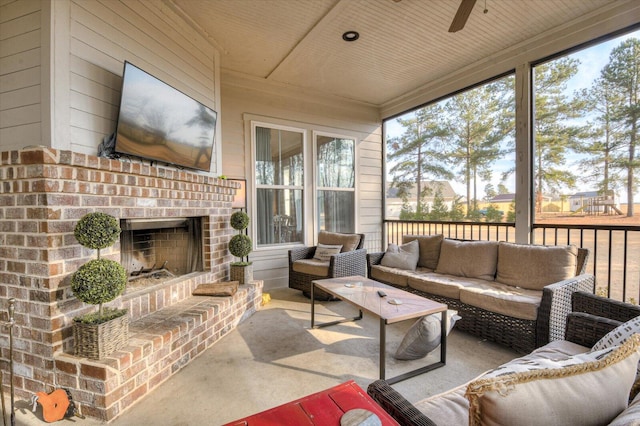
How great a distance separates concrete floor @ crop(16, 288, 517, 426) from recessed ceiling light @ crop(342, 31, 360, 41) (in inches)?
124

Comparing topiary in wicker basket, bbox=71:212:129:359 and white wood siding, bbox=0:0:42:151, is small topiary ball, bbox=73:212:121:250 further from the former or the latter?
white wood siding, bbox=0:0:42:151

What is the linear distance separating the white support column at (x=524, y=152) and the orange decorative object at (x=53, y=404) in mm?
4362

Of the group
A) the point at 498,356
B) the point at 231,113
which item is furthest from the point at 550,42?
the point at 231,113

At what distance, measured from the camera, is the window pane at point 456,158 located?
13.6ft

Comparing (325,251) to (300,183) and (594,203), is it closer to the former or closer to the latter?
(300,183)

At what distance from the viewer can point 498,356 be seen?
8.05 feet

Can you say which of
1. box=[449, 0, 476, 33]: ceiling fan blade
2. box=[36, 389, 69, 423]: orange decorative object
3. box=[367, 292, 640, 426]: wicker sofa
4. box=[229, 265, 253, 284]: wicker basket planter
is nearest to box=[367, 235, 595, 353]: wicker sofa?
box=[367, 292, 640, 426]: wicker sofa

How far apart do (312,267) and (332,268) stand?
346 mm

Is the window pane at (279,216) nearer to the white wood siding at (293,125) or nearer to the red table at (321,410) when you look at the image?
the white wood siding at (293,125)

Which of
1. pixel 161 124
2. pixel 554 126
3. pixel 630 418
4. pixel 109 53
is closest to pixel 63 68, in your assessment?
pixel 109 53

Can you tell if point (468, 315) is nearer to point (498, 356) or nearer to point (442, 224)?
point (498, 356)

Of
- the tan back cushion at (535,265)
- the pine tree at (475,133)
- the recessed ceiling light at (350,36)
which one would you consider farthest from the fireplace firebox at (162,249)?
the pine tree at (475,133)

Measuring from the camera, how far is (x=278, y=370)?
2.26 m

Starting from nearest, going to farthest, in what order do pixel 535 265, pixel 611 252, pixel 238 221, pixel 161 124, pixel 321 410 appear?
pixel 321 410 < pixel 161 124 < pixel 535 265 < pixel 611 252 < pixel 238 221
